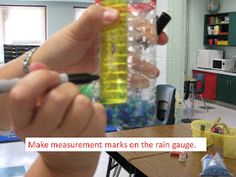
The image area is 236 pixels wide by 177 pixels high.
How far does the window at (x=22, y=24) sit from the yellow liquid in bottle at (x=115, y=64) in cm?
822

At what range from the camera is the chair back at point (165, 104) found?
9.32 ft

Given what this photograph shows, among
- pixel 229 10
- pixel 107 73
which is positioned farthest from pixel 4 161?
pixel 229 10

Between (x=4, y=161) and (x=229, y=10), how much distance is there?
6.14m

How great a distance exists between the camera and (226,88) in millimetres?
6832

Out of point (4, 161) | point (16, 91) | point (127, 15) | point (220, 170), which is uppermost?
point (127, 15)

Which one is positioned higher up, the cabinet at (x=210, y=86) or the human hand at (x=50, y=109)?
the human hand at (x=50, y=109)

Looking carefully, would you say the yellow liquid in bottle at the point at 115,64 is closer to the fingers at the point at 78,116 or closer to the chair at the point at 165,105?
the fingers at the point at 78,116

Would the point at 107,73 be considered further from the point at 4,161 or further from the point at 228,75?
the point at 228,75

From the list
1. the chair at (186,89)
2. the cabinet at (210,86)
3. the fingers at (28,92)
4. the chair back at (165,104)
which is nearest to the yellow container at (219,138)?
the chair back at (165,104)

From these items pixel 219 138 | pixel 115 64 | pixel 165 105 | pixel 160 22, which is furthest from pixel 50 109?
pixel 165 105

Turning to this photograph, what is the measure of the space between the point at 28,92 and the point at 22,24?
8.79m

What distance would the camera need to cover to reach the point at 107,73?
0.74m

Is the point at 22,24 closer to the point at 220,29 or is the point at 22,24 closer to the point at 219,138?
the point at 220,29

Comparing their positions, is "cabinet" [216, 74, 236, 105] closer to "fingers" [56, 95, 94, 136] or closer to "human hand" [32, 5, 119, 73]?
"human hand" [32, 5, 119, 73]
